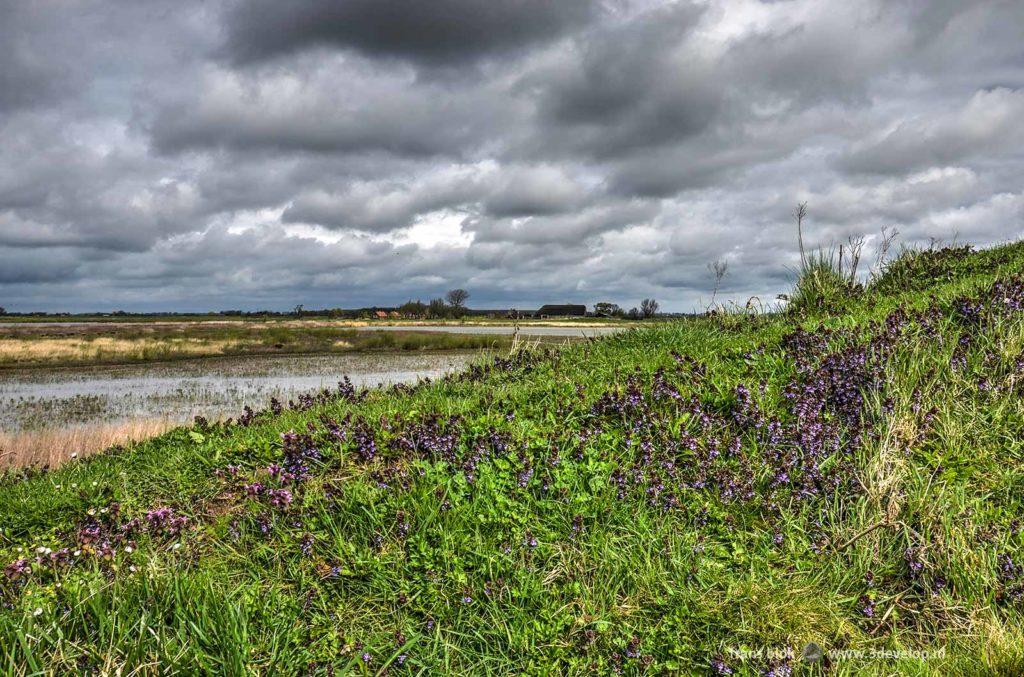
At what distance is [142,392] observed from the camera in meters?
22.8

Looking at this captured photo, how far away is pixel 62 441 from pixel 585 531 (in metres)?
13.2

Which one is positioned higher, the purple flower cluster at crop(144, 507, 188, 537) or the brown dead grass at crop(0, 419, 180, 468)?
the purple flower cluster at crop(144, 507, 188, 537)

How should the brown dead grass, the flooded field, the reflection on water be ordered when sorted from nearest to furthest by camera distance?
the brown dead grass → the flooded field → the reflection on water

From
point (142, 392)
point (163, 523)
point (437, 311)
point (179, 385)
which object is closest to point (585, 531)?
point (163, 523)

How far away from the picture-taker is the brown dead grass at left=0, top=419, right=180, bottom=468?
11781mm

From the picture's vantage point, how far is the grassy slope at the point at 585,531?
384cm

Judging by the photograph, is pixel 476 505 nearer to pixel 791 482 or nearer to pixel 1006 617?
pixel 791 482

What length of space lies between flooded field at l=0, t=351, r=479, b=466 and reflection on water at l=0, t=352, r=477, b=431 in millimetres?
33

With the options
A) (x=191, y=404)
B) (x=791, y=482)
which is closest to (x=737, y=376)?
→ (x=791, y=482)

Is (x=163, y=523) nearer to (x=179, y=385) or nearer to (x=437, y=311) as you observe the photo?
(x=179, y=385)

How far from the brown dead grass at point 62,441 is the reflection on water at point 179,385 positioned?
190 cm

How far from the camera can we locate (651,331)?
436 inches

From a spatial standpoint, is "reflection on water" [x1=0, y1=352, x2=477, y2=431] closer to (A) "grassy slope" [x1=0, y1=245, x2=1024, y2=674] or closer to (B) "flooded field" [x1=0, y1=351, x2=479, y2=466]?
(B) "flooded field" [x1=0, y1=351, x2=479, y2=466]

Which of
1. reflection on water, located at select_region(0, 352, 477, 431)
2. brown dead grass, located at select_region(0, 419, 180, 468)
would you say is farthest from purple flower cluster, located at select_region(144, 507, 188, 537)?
reflection on water, located at select_region(0, 352, 477, 431)
